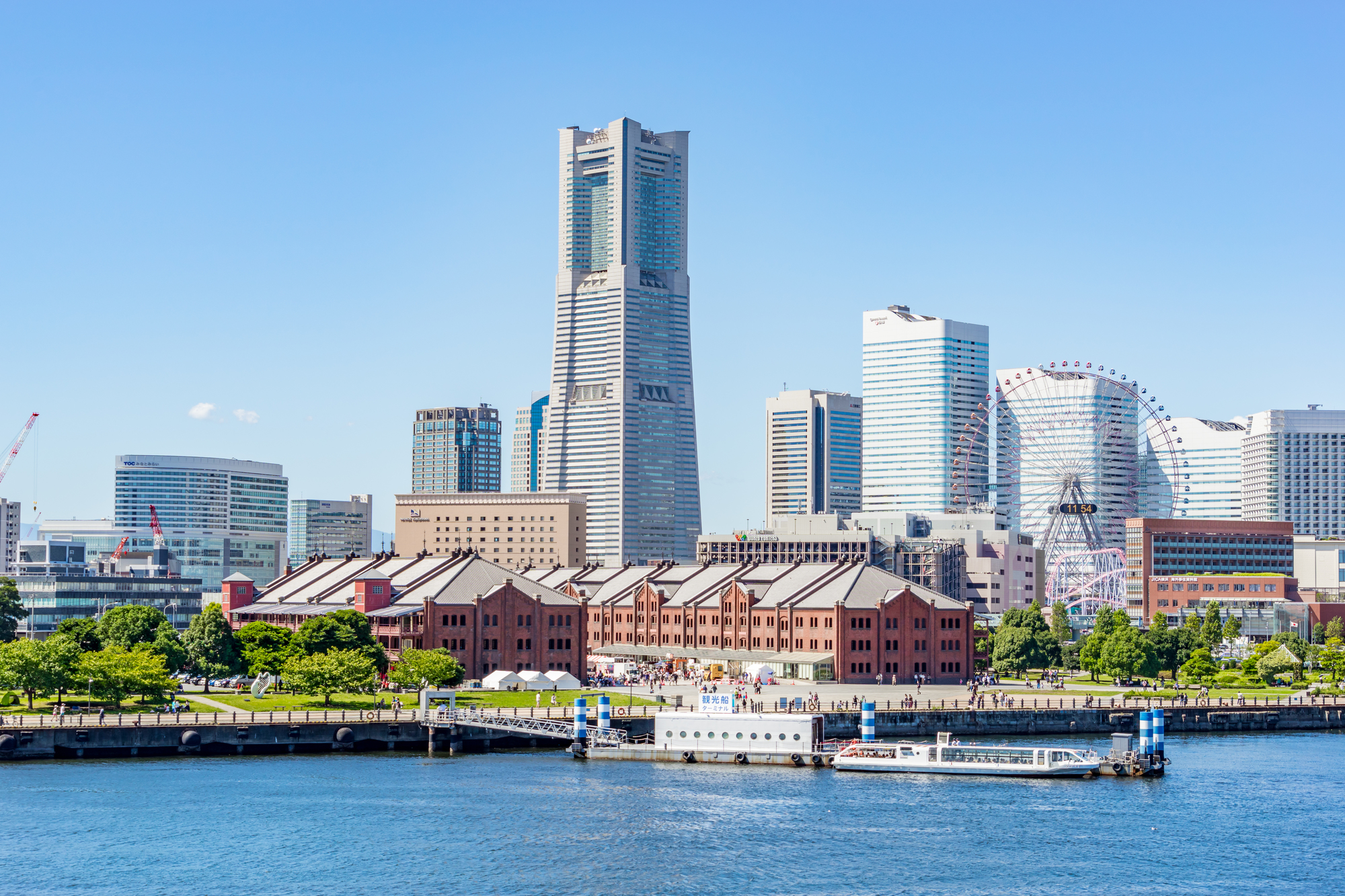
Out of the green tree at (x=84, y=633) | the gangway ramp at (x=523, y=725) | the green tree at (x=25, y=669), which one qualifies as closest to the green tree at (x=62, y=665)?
the green tree at (x=25, y=669)

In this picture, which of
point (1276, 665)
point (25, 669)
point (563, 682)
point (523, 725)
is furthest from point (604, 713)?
point (1276, 665)

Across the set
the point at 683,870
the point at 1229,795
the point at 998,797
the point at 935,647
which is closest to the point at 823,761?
the point at 998,797

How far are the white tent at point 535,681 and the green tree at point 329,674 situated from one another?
19651mm

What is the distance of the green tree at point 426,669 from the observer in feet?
539

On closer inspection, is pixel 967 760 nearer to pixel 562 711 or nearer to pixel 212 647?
pixel 562 711

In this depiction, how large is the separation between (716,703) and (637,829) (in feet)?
117

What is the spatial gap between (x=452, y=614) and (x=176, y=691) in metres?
34.3

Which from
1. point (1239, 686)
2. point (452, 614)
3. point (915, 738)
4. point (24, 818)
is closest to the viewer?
point (24, 818)

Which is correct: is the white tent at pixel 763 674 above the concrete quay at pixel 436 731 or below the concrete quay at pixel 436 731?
above

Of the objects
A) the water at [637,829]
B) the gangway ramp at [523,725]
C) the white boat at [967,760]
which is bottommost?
the water at [637,829]

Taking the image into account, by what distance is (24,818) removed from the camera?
10331 centimetres

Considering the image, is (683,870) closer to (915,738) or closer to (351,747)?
(351,747)

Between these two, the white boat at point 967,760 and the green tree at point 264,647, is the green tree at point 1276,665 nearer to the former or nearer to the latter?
the white boat at point 967,760

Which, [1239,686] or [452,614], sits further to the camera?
[1239,686]
